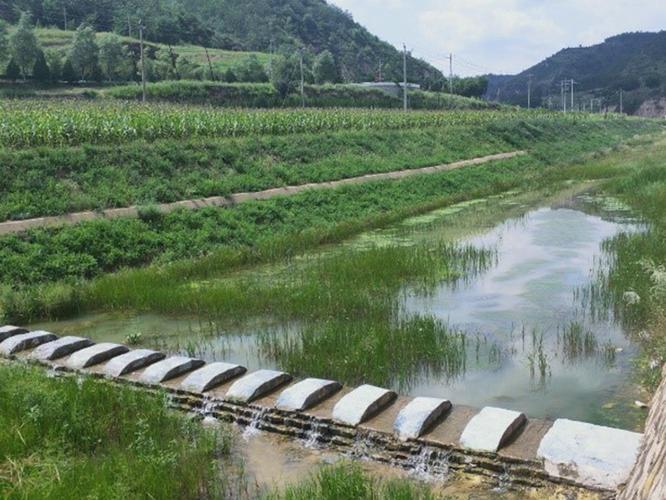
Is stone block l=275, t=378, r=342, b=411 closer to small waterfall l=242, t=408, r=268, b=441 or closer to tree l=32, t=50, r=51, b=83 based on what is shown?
small waterfall l=242, t=408, r=268, b=441

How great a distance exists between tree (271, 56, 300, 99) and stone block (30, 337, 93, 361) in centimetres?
5713

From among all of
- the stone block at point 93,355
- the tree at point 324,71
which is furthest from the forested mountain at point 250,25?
the stone block at point 93,355

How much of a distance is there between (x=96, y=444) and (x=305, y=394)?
1847mm

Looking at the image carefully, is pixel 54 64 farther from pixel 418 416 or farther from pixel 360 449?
pixel 418 416

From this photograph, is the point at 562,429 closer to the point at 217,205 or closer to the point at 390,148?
the point at 217,205

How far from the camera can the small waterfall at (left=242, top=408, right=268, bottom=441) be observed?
5.92 m

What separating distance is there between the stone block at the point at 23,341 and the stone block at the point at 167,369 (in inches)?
84.8

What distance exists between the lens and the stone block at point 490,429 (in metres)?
4.98

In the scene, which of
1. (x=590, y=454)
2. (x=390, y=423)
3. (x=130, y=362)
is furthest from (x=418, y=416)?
(x=130, y=362)

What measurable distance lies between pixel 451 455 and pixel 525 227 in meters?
13.5

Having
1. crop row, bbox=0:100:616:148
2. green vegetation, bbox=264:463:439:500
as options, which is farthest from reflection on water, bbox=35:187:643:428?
crop row, bbox=0:100:616:148

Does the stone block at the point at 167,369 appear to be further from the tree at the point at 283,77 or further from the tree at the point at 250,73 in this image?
the tree at the point at 250,73

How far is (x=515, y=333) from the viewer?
8852 millimetres

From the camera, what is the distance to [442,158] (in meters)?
30.7
